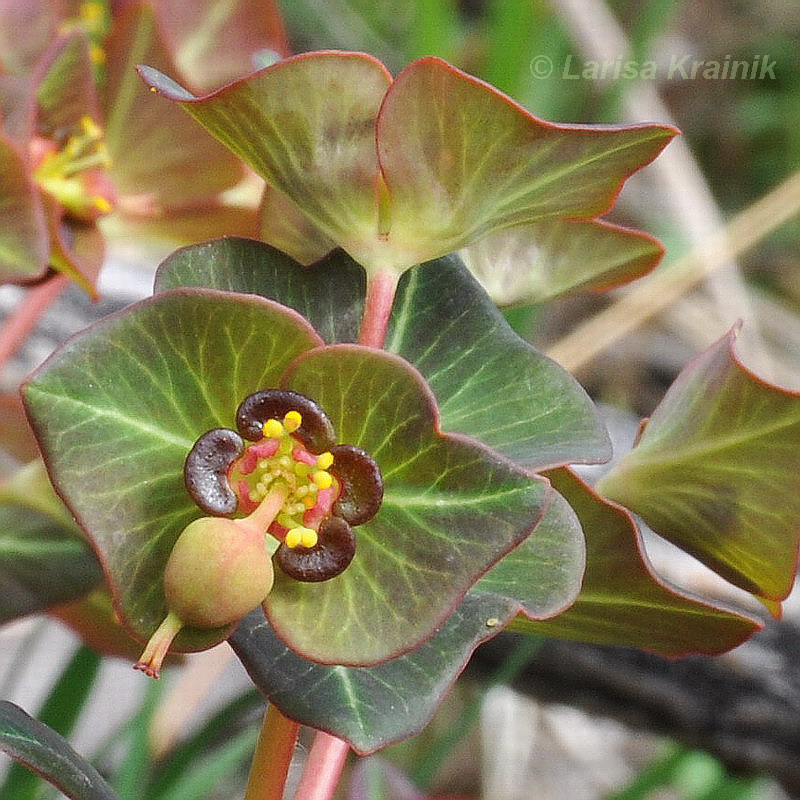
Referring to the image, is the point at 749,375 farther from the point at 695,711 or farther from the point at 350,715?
the point at 695,711

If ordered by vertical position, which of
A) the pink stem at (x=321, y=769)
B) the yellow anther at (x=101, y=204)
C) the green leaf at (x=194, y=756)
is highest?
the yellow anther at (x=101, y=204)

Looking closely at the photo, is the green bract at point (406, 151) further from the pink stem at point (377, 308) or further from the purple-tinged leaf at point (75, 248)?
the purple-tinged leaf at point (75, 248)

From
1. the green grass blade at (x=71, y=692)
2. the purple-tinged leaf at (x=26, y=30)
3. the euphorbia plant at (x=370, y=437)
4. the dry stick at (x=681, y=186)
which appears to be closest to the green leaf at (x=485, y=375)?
the euphorbia plant at (x=370, y=437)

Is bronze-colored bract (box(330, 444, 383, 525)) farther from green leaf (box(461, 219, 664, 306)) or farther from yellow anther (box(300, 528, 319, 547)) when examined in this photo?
green leaf (box(461, 219, 664, 306))

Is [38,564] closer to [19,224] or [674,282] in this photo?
[19,224]


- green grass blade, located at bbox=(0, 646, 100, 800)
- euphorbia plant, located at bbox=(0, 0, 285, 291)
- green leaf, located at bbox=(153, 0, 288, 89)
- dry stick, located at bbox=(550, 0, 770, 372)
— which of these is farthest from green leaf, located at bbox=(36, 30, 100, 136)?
dry stick, located at bbox=(550, 0, 770, 372)

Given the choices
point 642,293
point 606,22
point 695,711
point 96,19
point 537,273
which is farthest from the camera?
point 606,22

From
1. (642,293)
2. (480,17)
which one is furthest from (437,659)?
(480,17)
